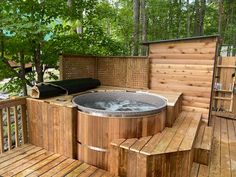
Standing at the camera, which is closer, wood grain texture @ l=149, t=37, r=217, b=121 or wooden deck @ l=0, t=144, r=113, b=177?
wooden deck @ l=0, t=144, r=113, b=177

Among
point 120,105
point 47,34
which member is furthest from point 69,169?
point 47,34

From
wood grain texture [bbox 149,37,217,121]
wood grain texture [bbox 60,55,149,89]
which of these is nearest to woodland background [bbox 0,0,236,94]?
wood grain texture [bbox 60,55,149,89]

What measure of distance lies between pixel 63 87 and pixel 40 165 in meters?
1.44

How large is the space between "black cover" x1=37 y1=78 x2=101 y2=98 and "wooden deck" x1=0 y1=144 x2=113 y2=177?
921 mm

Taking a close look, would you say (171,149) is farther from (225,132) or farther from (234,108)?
(234,108)

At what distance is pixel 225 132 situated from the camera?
4199 mm

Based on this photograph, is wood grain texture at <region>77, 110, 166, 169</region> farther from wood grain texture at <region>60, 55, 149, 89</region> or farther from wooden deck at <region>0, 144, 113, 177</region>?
wood grain texture at <region>60, 55, 149, 89</region>

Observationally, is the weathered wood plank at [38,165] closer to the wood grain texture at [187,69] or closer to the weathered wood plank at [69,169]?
the weathered wood plank at [69,169]

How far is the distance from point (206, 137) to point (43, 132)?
8.65 feet

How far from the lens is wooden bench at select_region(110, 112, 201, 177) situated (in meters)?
2.31

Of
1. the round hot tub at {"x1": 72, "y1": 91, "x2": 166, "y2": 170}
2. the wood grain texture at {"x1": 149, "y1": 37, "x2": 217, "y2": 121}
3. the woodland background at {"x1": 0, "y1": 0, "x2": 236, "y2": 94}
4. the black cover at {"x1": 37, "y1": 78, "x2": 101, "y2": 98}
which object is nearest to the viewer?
the round hot tub at {"x1": 72, "y1": 91, "x2": 166, "y2": 170}

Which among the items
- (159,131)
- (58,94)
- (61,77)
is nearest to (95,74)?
(61,77)

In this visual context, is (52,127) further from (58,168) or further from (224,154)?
(224,154)

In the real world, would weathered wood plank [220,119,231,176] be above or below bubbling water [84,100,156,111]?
below
